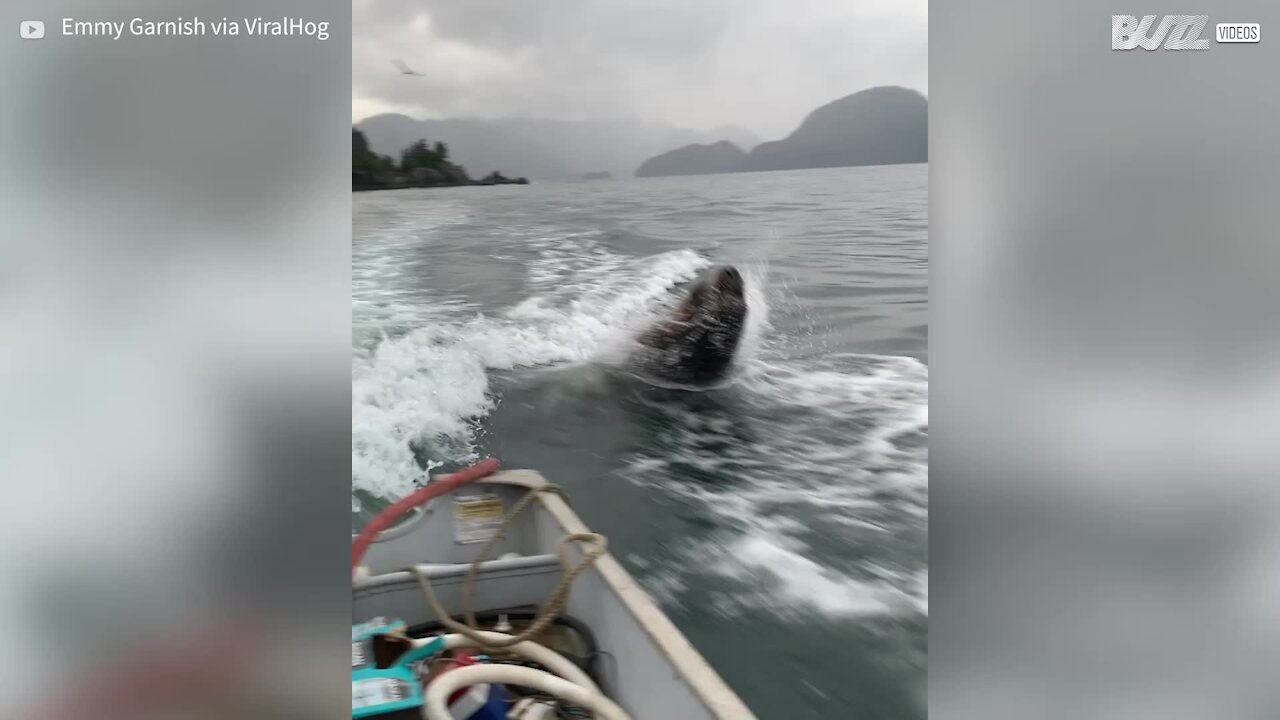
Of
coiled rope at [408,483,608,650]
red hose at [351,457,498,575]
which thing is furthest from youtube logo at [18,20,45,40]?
red hose at [351,457,498,575]

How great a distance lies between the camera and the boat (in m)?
1.16

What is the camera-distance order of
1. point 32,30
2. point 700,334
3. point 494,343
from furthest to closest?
1. point 700,334
2. point 494,343
3. point 32,30

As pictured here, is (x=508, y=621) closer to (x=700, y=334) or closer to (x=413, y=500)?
(x=413, y=500)

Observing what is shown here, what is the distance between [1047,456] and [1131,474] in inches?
2.4

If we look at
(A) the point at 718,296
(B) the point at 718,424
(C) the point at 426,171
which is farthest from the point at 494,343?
(B) the point at 718,424

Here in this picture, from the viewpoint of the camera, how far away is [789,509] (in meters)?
6.46

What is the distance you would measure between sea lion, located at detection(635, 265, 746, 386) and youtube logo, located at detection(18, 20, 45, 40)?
17.8 feet

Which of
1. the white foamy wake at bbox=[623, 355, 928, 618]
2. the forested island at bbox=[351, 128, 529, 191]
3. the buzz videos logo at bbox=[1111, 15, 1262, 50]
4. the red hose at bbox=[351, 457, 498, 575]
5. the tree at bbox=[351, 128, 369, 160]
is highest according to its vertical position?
the forested island at bbox=[351, 128, 529, 191]

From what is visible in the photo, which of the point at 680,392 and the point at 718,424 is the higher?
the point at 680,392

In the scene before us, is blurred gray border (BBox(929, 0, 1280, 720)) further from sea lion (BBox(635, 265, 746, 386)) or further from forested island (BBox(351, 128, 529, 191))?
sea lion (BBox(635, 265, 746, 386))

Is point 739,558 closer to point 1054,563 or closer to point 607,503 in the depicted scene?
point 607,503

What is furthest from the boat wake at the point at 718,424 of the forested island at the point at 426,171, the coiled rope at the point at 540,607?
the coiled rope at the point at 540,607

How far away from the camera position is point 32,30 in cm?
61

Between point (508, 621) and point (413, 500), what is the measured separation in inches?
14.4
